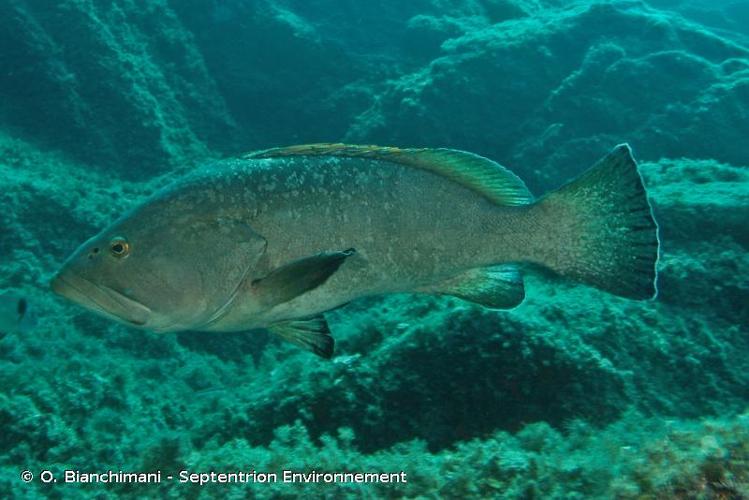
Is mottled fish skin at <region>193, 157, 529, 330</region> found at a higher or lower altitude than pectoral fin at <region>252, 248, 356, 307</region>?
higher

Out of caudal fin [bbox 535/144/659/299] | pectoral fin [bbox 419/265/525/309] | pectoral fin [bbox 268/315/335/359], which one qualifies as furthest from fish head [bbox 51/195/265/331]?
caudal fin [bbox 535/144/659/299]

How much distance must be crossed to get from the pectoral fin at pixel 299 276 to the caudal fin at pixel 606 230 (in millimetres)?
1257

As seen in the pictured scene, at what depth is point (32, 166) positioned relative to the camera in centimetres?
825

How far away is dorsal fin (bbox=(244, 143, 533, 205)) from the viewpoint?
9.34 ft

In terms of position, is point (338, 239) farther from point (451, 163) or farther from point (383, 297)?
point (383, 297)

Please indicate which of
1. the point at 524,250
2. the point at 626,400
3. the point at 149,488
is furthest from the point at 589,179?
the point at 149,488

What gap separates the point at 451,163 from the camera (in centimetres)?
289

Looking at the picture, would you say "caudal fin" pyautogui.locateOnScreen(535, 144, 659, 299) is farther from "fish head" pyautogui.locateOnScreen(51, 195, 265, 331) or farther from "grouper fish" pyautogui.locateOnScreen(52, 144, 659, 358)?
"fish head" pyautogui.locateOnScreen(51, 195, 265, 331)

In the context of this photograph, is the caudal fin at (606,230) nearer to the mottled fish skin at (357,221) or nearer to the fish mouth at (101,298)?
the mottled fish skin at (357,221)

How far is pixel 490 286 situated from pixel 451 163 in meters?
0.77

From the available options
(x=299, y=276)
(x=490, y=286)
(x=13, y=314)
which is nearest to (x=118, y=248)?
(x=299, y=276)

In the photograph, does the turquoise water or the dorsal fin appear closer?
the turquoise water

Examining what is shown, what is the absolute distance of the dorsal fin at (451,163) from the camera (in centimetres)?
285

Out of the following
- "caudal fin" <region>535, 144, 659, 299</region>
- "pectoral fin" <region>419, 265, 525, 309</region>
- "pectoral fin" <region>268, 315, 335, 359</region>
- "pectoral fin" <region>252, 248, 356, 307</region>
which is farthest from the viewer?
"pectoral fin" <region>419, 265, 525, 309</region>
